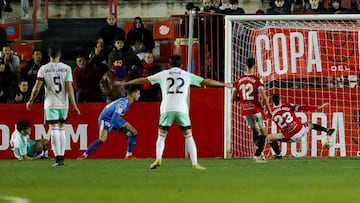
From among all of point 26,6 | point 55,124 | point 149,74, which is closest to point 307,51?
point 149,74

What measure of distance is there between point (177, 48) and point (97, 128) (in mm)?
2609

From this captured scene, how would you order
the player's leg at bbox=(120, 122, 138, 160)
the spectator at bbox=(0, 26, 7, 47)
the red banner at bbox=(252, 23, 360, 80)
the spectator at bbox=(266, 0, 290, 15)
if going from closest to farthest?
the player's leg at bbox=(120, 122, 138, 160) → the red banner at bbox=(252, 23, 360, 80) → the spectator at bbox=(266, 0, 290, 15) → the spectator at bbox=(0, 26, 7, 47)

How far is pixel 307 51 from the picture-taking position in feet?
90.4

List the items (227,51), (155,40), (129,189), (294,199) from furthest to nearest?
(155,40) < (227,51) < (129,189) < (294,199)

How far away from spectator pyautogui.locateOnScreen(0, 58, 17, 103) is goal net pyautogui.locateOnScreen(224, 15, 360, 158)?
5.11 m

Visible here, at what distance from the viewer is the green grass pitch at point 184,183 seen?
14031 millimetres

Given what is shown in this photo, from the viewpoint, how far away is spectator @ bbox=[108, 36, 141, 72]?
28020 mm

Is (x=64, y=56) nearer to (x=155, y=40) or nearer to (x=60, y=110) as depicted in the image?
(x=155, y=40)

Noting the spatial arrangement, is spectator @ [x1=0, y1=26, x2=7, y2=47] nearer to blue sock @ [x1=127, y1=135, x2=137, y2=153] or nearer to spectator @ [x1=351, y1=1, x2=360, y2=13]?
blue sock @ [x1=127, y1=135, x2=137, y2=153]

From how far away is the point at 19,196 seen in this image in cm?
1423

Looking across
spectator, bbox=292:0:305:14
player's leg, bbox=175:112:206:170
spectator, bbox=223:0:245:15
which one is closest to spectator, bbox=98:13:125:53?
spectator, bbox=223:0:245:15

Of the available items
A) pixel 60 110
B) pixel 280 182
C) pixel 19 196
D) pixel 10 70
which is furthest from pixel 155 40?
pixel 19 196

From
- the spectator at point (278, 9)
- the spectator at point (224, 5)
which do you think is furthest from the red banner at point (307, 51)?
the spectator at point (224, 5)

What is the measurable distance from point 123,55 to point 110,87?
1.08 meters
